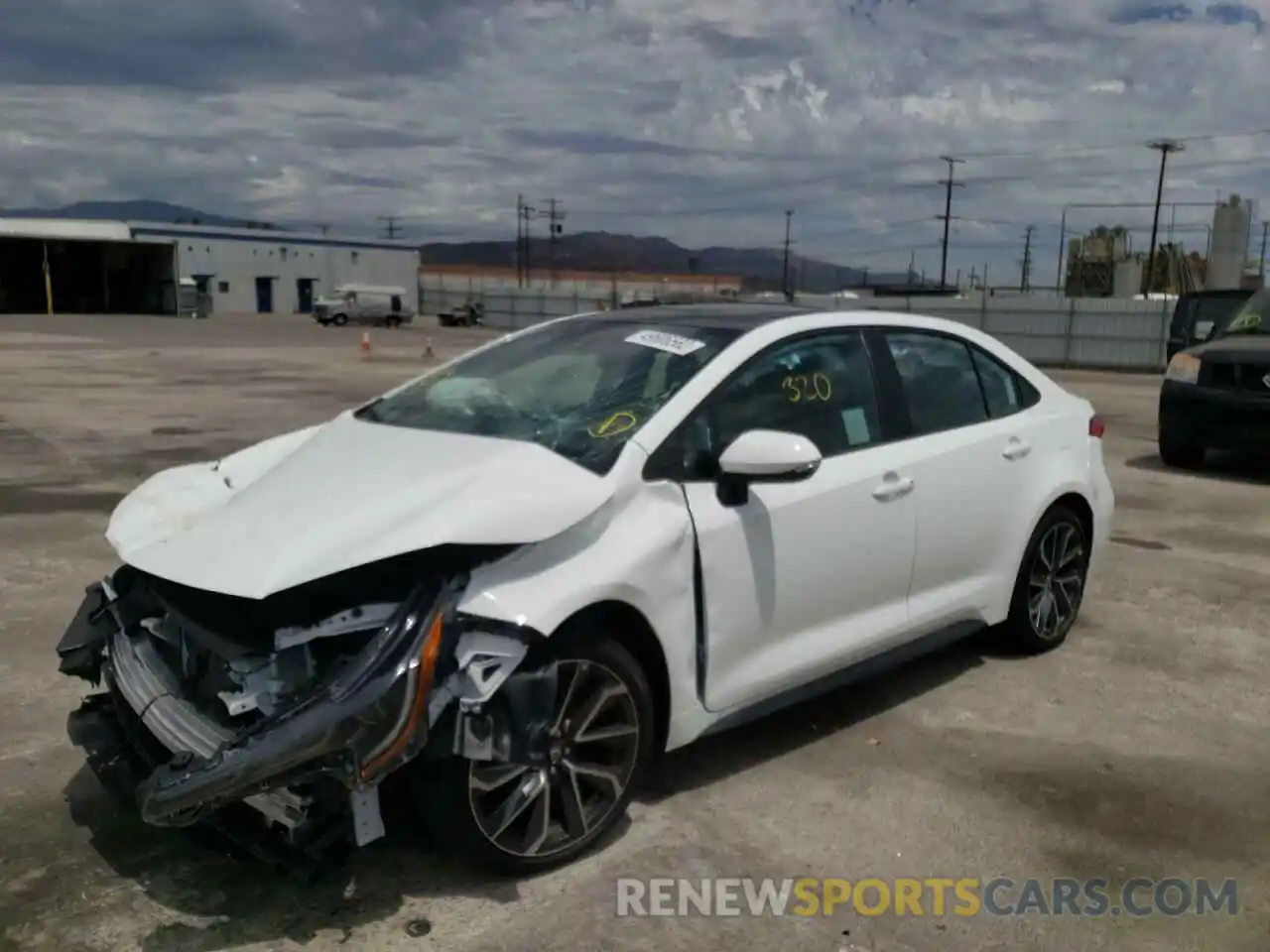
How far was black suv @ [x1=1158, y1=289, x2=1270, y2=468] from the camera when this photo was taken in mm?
9891

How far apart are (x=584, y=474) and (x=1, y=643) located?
346 cm

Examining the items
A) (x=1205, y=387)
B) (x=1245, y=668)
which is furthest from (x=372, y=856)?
(x=1205, y=387)

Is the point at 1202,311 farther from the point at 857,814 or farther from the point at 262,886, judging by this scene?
the point at 262,886

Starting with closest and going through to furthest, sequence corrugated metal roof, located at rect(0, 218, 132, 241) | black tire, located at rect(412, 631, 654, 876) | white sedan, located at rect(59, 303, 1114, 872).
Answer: white sedan, located at rect(59, 303, 1114, 872), black tire, located at rect(412, 631, 654, 876), corrugated metal roof, located at rect(0, 218, 132, 241)

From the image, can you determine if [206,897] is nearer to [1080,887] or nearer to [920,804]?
[920,804]

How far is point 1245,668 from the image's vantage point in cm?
530

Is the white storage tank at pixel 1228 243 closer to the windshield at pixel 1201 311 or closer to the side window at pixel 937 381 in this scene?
the windshield at pixel 1201 311

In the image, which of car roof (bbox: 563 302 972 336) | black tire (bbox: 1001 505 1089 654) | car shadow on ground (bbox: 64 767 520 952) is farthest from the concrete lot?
car roof (bbox: 563 302 972 336)

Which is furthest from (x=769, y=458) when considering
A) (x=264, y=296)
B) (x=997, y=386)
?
(x=264, y=296)

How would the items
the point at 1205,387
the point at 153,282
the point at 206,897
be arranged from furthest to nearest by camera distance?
1. the point at 153,282
2. the point at 1205,387
3. the point at 206,897

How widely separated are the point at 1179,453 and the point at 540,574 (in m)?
9.76

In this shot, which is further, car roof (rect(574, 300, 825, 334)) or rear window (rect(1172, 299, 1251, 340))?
rear window (rect(1172, 299, 1251, 340))

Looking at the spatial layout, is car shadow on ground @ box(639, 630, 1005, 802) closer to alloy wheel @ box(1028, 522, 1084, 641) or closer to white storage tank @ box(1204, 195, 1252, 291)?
alloy wheel @ box(1028, 522, 1084, 641)

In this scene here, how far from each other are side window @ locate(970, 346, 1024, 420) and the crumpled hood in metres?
2.37
